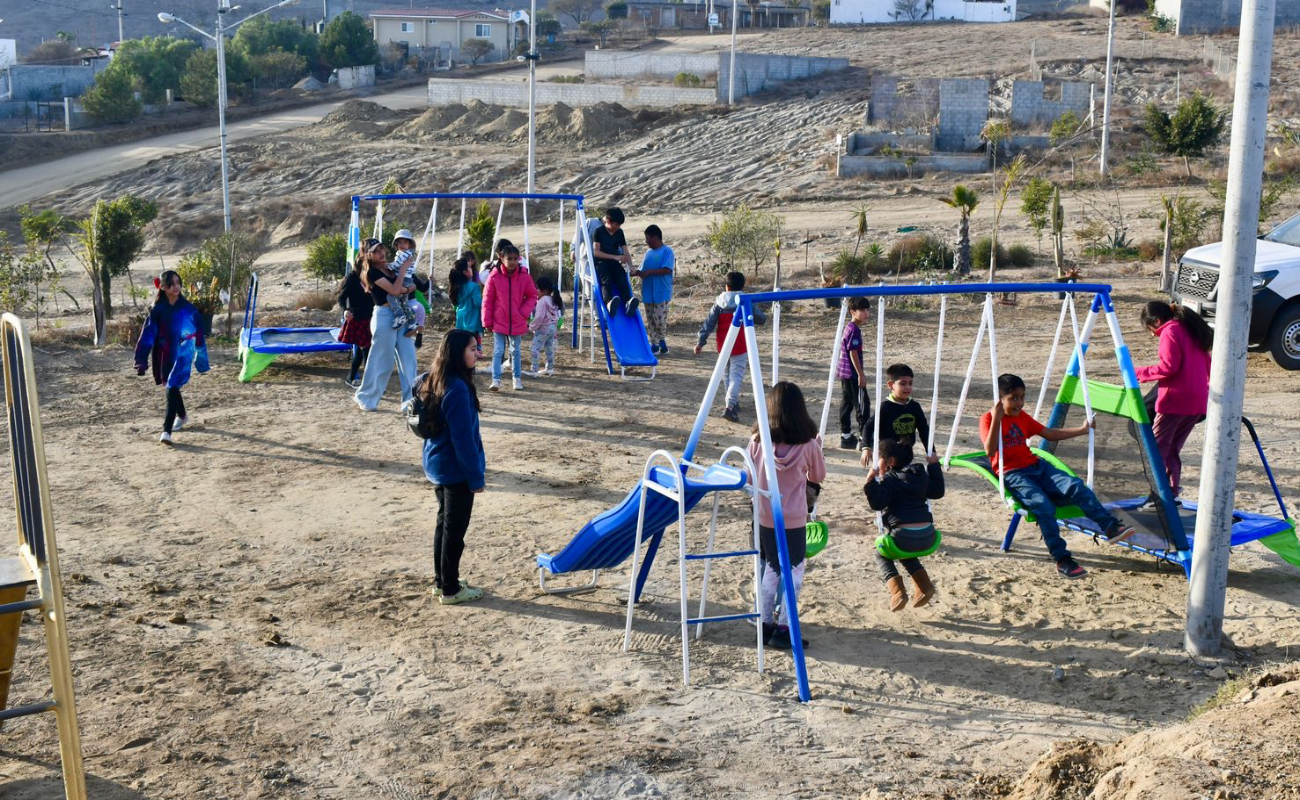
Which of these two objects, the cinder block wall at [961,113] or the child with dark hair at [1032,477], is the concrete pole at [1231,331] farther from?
the cinder block wall at [961,113]

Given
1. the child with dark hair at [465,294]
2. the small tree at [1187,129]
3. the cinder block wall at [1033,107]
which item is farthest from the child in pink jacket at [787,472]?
the cinder block wall at [1033,107]

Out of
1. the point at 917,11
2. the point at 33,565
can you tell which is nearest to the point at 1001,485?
the point at 33,565

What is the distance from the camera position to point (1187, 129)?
3009 cm

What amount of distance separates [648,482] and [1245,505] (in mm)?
5276

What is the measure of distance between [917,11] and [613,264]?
6000 cm

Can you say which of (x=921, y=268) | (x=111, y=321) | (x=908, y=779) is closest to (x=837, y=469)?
(x=908, y=779)

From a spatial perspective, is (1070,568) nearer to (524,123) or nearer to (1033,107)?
(1033,107)

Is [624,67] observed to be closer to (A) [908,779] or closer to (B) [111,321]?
(B) [111,321]

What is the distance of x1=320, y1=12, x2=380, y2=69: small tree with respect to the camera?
64250 mm

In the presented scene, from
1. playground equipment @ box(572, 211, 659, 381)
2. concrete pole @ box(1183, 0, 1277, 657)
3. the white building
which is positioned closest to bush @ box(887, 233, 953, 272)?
playground equipment @ box(572, 211, 659, 381)

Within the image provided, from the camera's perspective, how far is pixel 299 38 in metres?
65.8

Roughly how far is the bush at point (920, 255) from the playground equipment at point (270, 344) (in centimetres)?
1063

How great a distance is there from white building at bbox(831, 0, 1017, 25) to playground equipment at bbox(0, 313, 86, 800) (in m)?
68.8

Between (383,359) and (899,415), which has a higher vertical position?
(899,415)
